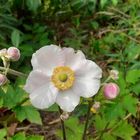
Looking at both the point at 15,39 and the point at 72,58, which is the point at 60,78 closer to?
the point at 72,58

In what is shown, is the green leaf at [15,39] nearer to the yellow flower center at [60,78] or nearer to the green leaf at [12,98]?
the green leaf at [12,98]

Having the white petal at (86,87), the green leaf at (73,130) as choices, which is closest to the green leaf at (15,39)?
the green leaf at (73,130)

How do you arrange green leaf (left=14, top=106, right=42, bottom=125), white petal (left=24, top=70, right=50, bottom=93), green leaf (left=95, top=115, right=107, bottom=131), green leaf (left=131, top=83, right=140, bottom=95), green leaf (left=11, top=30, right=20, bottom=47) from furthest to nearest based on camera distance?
green leaf (left=11, top=30, right=20, bottom=47)
green leaf (left=95, top=115, right=107, bottom=131)
green leaf (left=131, top=83, right=140, bottom=95)
green leaf (left=14, top=106, right=42, bottom=125)
white petal (left=24, top=70, right=50, bottom=93)

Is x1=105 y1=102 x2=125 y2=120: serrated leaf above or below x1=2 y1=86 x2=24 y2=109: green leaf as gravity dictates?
below

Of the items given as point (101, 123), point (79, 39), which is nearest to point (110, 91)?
point (101, 123)

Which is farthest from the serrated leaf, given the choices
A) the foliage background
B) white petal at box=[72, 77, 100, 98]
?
white petal at box=[72, 77, 100, 98]

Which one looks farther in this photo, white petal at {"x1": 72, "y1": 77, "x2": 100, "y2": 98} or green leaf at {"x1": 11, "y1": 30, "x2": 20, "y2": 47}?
green leaf at {"x1": 11, "y1": 30, "x2": 20, "y2": 47}

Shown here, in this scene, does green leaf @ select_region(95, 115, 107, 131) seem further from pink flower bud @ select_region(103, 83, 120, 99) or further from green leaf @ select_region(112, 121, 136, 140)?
pink flower bud @ select_region(103, 83, 120, 99)
